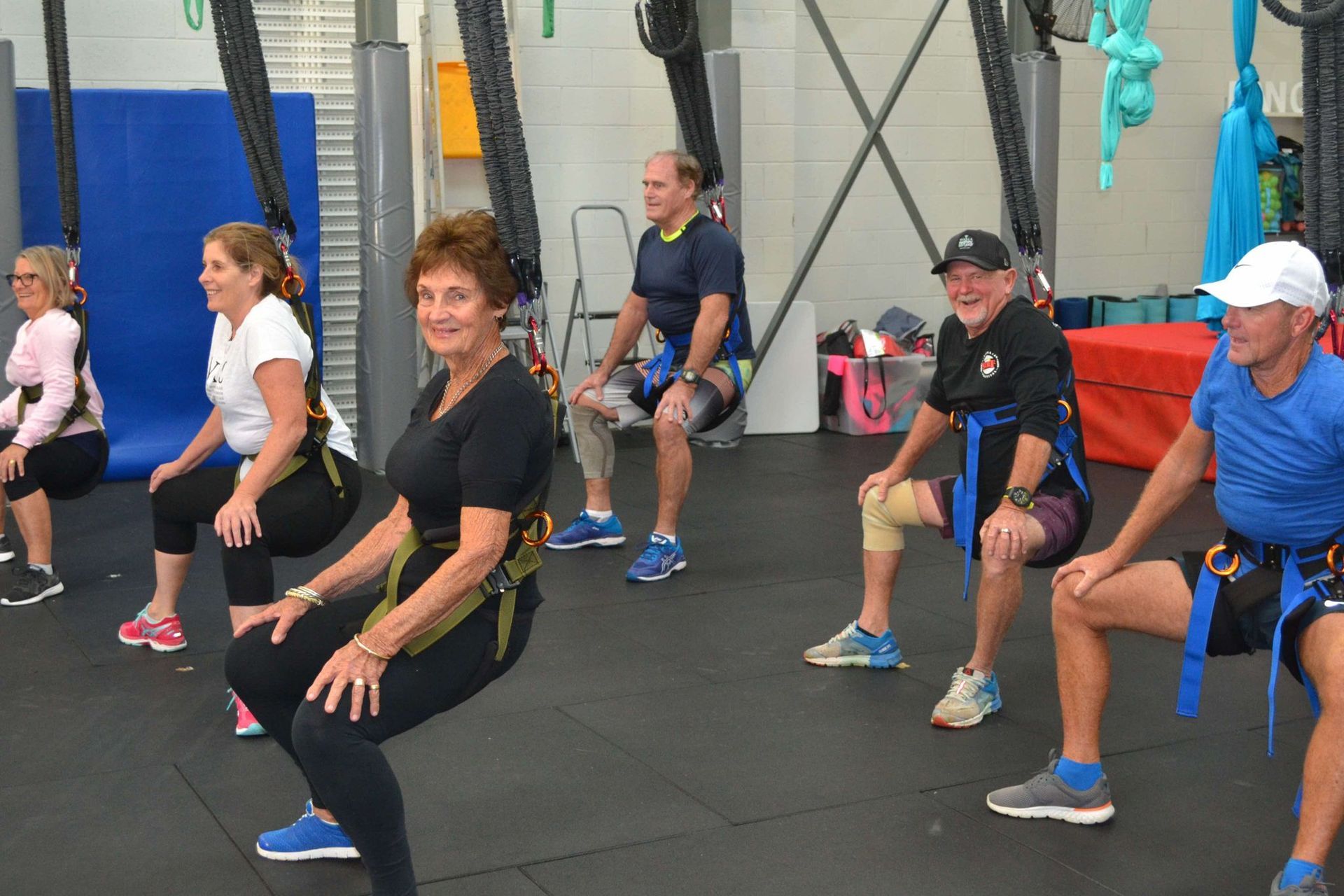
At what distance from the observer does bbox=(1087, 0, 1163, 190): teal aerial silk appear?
12.9ft

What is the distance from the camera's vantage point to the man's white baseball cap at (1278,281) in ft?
8.54

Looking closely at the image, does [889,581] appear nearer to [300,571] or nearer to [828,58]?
[300,571]

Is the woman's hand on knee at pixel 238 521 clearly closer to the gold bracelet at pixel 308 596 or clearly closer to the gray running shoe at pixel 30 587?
the gold bracelet at pixel 308 596

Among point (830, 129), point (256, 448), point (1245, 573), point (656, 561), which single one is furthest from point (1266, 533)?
point (830, 129)

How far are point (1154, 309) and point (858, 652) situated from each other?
6.15 metres

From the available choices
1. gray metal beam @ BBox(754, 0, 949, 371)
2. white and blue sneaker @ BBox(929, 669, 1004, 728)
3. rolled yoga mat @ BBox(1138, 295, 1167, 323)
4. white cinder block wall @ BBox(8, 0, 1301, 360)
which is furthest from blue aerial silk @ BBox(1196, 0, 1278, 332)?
rolled yoga mat @ BBox(1138, 295, 1167, 323)

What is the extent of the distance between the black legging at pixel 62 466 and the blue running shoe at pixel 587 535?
63.0 inches

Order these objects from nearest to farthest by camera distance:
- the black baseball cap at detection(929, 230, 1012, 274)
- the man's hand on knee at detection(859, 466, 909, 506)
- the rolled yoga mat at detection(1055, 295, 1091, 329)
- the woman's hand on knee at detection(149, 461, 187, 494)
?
1. the black baseball cap at detection(929, 230, 1012, 274)
2. the woman's hand on knee at detection(149, 461, 187, 494)
3. the man's hand on knee at detection(859, 466, 909, 506)
4. the rolled yoga mat at detection(1055, 295, 1091, 329)

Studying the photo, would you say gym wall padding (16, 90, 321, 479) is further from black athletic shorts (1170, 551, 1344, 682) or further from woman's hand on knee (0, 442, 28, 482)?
black athletic shorts (1170, 551, 1344, 682)

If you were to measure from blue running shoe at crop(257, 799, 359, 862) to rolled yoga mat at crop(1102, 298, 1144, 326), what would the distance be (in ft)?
24.4

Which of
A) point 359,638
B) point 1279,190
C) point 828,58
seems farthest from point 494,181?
point 1279,190

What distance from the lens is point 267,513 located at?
3.35 meters

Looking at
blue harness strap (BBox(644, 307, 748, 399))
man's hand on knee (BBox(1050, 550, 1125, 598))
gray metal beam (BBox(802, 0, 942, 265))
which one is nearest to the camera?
man's hand on knee (BBox(1050, 550, 1125, 598))

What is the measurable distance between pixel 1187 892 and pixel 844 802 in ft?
2.38
